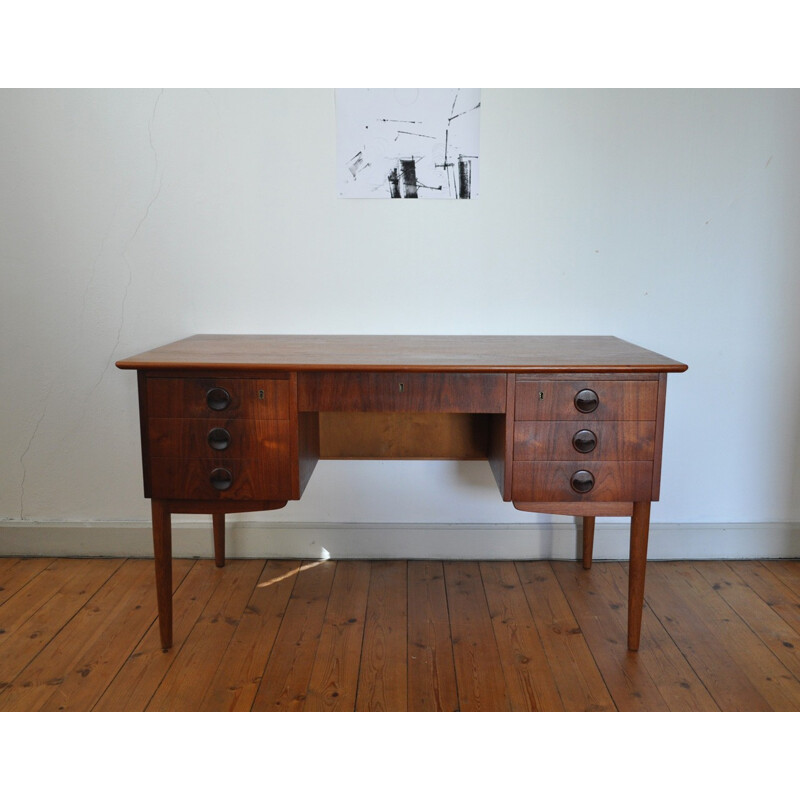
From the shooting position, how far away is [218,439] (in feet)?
5.99

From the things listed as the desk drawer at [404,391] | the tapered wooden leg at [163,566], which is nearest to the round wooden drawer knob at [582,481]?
the desk drawer at [404,391]

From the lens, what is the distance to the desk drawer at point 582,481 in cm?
184

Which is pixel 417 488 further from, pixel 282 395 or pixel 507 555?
pixel 282 395

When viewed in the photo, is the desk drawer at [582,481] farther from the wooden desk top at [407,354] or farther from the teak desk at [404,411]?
the wooden desk top at [407,354]

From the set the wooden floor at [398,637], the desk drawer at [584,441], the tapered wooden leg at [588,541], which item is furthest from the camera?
the tapered wooden leg at [588,541]

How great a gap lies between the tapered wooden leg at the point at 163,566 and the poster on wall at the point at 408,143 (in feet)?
3.70

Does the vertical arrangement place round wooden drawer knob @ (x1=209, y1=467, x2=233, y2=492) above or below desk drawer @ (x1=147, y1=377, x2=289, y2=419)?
below

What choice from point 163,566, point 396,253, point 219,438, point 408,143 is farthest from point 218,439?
point 408,143

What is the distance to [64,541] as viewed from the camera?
2.49 meters

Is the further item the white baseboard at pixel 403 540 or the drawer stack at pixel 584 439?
the white baseboard at pixel 403 540

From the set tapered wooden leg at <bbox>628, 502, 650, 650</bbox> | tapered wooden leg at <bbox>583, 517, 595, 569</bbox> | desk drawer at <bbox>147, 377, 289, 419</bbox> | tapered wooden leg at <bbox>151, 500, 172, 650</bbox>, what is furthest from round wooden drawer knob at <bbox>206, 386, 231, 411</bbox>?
tapered wooden leg at <bbox>583, 517, 595, 569</bbox>

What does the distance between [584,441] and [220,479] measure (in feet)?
3.11

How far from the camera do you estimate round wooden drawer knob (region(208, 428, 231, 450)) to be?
5.99ft

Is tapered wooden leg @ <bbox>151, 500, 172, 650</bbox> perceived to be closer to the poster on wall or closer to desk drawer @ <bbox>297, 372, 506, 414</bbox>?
desk drawer @ <bbox>297, 372, 506, 414</bbox>
